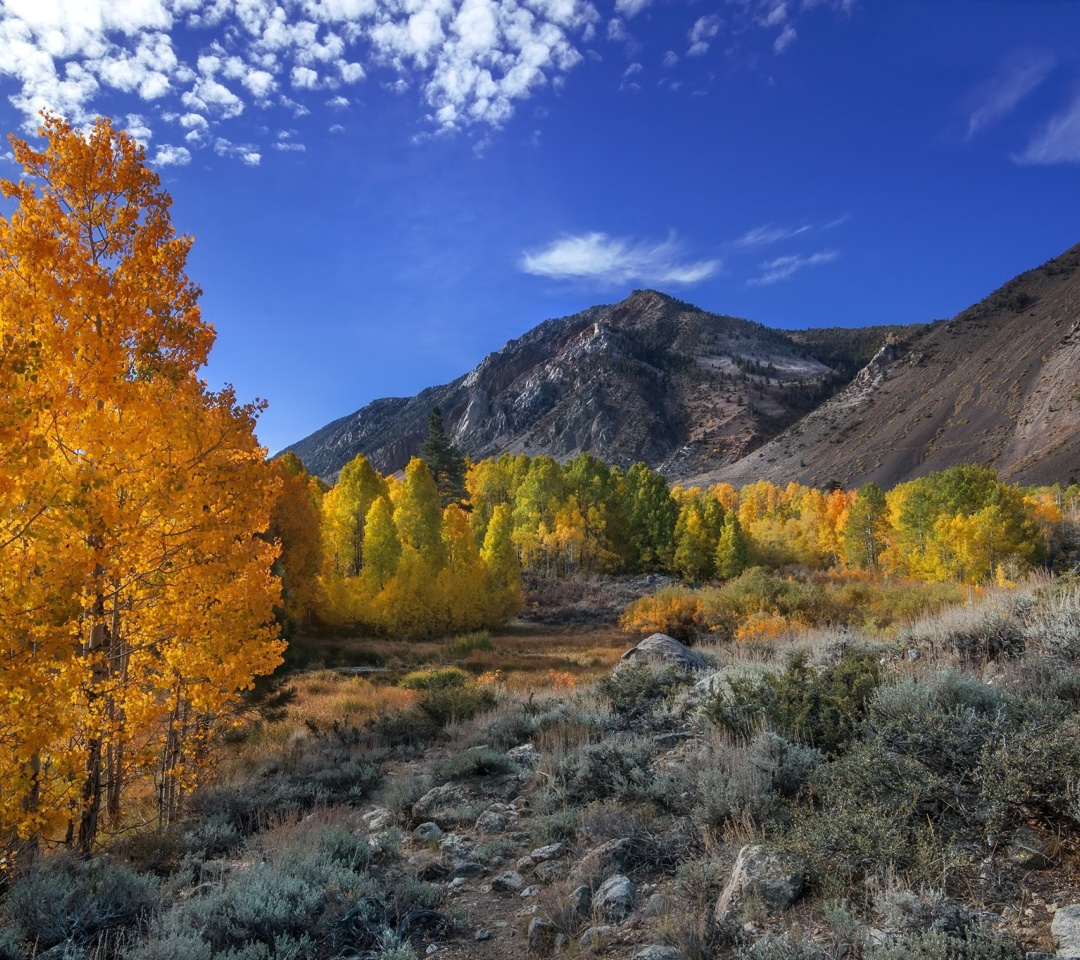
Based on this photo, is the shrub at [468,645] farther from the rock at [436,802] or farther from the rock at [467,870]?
the rock at [467,870]

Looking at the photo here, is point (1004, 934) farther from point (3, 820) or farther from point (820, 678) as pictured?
point (3, 820)

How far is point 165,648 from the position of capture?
22.7 feet

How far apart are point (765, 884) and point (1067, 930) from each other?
57.1 inches

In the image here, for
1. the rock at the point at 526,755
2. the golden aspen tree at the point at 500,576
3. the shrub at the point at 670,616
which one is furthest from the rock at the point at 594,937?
the golden aspen tree at the point at 500,576

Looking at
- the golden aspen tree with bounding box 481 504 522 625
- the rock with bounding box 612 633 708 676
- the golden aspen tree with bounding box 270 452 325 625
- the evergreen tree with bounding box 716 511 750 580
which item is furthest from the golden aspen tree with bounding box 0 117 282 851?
the evergreen tree with bounding box 716 511 750 580

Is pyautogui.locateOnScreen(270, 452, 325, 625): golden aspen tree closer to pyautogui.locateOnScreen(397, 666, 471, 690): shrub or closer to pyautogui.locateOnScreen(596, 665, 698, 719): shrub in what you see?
pyautogui.locateOnScreen(397, 666, 471, 690): shrub

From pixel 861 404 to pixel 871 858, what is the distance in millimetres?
133767

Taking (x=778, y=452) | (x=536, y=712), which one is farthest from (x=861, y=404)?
(x=536, y=712)

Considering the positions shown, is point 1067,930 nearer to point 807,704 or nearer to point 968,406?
point 807,704

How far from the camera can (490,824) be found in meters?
6.34

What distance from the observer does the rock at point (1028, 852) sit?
3369mm

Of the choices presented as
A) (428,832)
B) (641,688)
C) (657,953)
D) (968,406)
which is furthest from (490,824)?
(968,406)

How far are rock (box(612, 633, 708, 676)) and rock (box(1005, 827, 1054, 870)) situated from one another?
8.38m

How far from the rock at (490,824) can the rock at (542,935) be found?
2144mm
